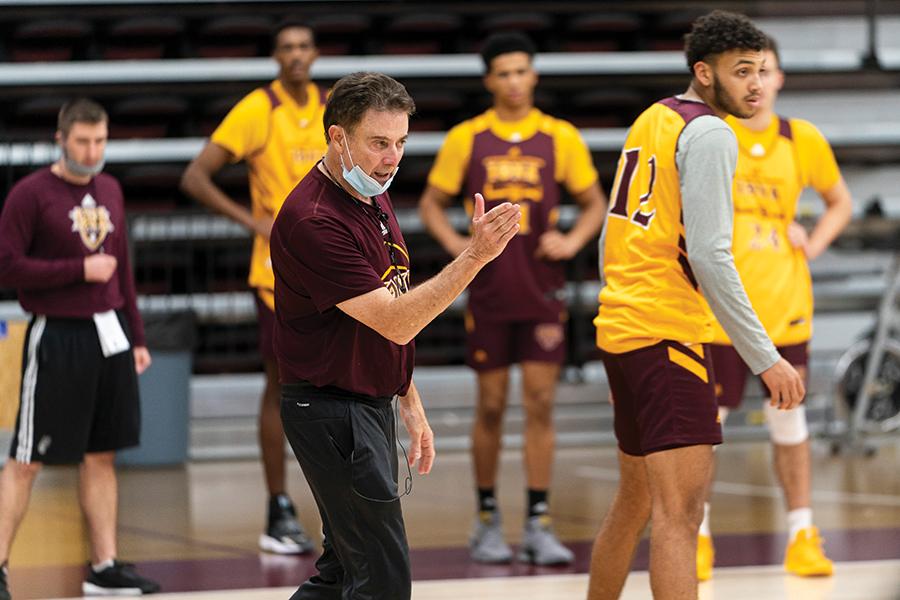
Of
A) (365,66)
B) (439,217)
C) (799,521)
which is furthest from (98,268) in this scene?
(365,66)

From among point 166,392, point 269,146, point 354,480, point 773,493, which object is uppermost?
point 269,146

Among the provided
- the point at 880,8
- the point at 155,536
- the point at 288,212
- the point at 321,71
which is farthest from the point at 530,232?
the point at 880,8

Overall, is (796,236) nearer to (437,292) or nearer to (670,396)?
(670,396)

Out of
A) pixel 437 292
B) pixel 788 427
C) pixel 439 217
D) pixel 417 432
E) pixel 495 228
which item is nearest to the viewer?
pixel 495 228

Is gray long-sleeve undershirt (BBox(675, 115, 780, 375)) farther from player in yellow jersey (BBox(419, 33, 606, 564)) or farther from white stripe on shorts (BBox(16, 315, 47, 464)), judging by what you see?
white stripe on shorts (BBox(16, 315, 47, 464))

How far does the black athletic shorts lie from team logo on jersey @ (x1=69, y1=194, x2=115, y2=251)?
287 mm

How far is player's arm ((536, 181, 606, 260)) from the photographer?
5566 millimetres

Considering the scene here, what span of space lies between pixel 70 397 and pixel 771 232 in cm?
255

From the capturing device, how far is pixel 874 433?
8.27m

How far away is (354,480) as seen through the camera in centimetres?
316

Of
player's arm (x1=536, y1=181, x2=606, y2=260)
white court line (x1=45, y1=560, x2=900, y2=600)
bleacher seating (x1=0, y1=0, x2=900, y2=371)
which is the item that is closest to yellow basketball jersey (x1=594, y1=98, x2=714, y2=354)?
white court line (x1=45, y1=560, x2=900, y2=600)

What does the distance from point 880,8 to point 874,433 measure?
450 centimetres

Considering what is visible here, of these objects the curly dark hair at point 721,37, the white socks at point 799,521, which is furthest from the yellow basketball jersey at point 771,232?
the curly dark hair at point 721,37

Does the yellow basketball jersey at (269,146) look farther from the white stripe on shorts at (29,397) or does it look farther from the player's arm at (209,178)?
the white stripe on shorts at (29,397)
